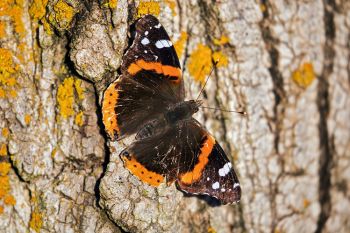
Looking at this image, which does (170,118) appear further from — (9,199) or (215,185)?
(9,199)

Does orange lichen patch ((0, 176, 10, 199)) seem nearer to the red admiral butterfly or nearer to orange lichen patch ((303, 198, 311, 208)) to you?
the red admiral butterfly

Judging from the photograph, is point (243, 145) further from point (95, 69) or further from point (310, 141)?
point (95, 69)

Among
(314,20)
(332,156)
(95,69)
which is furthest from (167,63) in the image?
(332,156)

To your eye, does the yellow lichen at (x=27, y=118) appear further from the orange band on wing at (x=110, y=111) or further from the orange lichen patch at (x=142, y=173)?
the orange lichen patch at (x=142, y=173)

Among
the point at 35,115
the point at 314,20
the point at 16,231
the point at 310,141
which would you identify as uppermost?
the point at 314,20

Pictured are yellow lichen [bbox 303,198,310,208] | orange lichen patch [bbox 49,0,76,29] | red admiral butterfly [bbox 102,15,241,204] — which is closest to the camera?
orange lichen patch [bbox 49,0,76,29]

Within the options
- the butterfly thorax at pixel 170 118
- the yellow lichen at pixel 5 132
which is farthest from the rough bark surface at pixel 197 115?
the butterfly thorax at pixel 170 118

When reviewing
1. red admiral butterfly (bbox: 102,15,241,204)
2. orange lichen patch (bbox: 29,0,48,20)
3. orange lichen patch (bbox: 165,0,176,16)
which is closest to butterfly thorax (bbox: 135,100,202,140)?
red admiral butterfly (bbox: 102,15,241,204)
